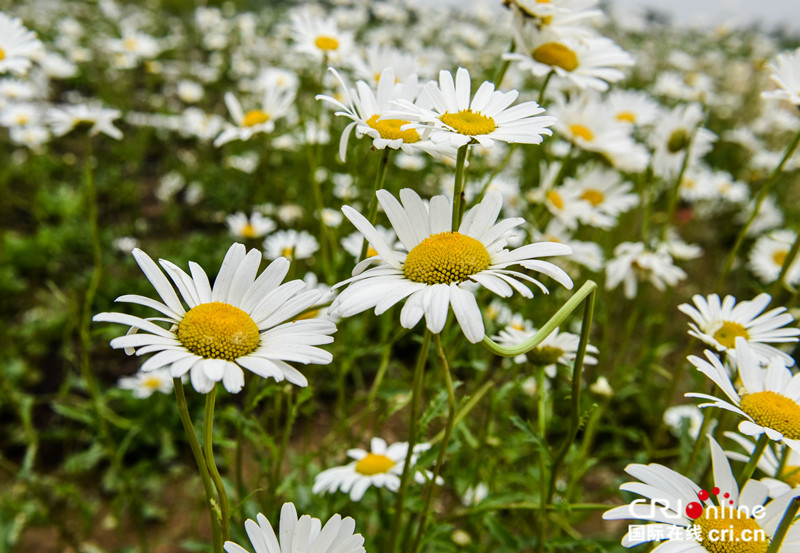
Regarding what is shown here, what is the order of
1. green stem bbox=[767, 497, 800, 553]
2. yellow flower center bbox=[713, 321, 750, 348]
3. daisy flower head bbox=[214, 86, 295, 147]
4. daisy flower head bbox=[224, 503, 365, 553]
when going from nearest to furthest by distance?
green stem bbox=[767, 497, 800, 553] → daisy flower head bbox=[224, 503, 365, 553] → yellow flower center bbox=[713, 321, 750, 348] → daisy flower head bbox=[214, 86, 295, 147]

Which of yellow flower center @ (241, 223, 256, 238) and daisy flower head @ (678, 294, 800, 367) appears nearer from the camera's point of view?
daisy flower head @ (678, 294, 800, 367)

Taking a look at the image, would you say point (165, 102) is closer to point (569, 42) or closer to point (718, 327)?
point (569, 42)

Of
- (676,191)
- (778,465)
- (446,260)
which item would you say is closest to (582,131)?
(676,191)

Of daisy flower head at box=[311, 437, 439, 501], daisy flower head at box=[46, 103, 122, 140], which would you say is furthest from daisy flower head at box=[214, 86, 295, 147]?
daisy flower head at box=[311, 437, 439, 501]

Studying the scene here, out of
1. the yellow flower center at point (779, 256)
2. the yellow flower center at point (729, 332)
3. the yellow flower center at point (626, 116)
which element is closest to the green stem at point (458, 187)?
the yellow flower center at point (729, 332)

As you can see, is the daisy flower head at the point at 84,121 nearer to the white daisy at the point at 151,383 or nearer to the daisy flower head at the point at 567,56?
the white daisy at the point at 151,383

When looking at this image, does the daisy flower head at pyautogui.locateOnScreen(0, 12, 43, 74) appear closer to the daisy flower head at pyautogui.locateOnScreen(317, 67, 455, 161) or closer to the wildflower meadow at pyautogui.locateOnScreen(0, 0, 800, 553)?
the wildflower meadow at pyautogui.locateOnScreen(0, 0, 800, 553)
